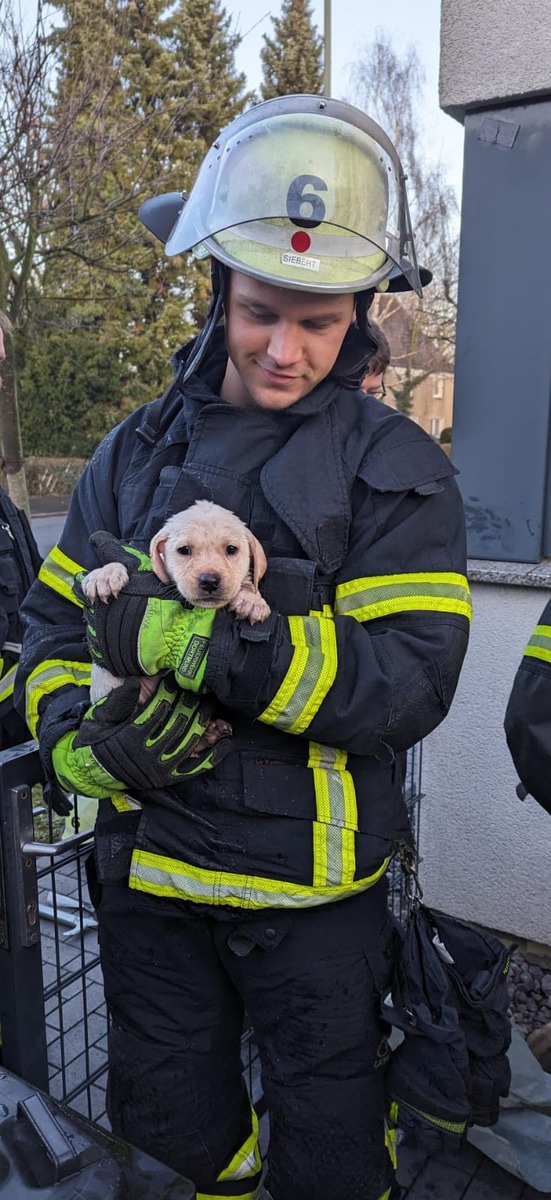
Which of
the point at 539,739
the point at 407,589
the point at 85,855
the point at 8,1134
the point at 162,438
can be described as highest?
the point at 162,438

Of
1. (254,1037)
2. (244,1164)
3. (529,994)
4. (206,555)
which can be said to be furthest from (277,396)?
(529,994)

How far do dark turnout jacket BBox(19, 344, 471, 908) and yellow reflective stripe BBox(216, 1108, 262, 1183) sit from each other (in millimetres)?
643

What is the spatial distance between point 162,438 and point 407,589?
647mm

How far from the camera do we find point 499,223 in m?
3.26

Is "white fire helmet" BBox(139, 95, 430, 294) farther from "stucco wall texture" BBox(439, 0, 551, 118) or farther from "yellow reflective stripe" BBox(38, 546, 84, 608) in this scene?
"stucco wall texture" BBox(439, 0, 551, 118)

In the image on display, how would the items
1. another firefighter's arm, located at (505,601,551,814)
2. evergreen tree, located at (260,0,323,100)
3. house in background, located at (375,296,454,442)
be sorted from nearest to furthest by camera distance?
another firefighter's arm, located at (505,601,551,814) → house in background, located at (375,296,454,442) → evergreen tree, located at (260,0,323,100)

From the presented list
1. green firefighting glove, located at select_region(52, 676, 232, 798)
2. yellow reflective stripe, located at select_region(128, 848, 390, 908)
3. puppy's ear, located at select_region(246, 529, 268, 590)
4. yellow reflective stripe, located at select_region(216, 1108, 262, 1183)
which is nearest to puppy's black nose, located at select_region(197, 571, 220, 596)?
puppy's ear, located at select_region(246, 529, 268, 590)

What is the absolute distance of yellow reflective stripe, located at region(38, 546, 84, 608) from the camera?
1771mm

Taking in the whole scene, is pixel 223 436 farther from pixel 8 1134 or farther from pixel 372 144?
pixel 8 1134

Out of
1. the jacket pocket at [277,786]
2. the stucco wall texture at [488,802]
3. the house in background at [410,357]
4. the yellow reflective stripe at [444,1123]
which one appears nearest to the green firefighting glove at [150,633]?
the jacket pocket at [277,786]

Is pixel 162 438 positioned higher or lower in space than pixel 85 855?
higher

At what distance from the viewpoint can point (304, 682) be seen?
1458mm

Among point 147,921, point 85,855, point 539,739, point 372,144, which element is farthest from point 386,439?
point 85,855

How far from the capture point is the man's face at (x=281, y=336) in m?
1.60
